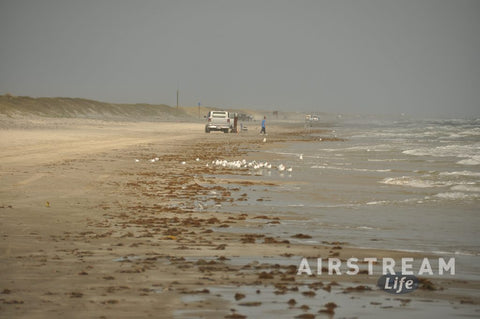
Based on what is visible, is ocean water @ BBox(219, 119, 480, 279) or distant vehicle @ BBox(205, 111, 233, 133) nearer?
ocean water @ BBox(219, 119, 480, 279)

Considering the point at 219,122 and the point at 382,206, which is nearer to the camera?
the point at 382,206

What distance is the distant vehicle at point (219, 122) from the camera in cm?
5953

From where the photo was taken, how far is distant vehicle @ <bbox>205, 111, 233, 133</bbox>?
59.5 metres

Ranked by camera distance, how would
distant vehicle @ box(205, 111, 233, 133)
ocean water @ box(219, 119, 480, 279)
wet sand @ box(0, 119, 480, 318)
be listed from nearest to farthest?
wet sand @ box(0, 119, 480, 318) → ocean water @ box(219, 119, 480, 279) → distant vehicle @ box(205, 111, 233, 133)

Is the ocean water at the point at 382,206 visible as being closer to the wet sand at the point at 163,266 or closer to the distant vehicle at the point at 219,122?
the wet sand at the point at 163,266

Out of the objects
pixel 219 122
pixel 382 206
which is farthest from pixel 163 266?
pixel 219 122

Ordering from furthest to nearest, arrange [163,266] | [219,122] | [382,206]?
[219,122], [382,206], [163,266]

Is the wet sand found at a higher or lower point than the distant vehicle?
lower

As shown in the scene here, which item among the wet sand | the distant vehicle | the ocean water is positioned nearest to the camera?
the wet sand

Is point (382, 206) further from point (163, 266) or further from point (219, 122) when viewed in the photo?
point (219, 122)

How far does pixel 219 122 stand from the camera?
59.7 m

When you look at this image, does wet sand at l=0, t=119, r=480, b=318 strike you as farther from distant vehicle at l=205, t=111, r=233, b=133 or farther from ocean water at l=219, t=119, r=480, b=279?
distant vehicle at l=205, t=111, r=233, b=133

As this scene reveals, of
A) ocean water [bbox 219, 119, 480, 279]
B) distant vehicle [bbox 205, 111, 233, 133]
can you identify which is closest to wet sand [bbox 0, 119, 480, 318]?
ocean water [bbox 219, 119, 480, 279]

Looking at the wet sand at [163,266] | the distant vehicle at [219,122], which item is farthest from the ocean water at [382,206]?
the distant vehicle at [219,122]
